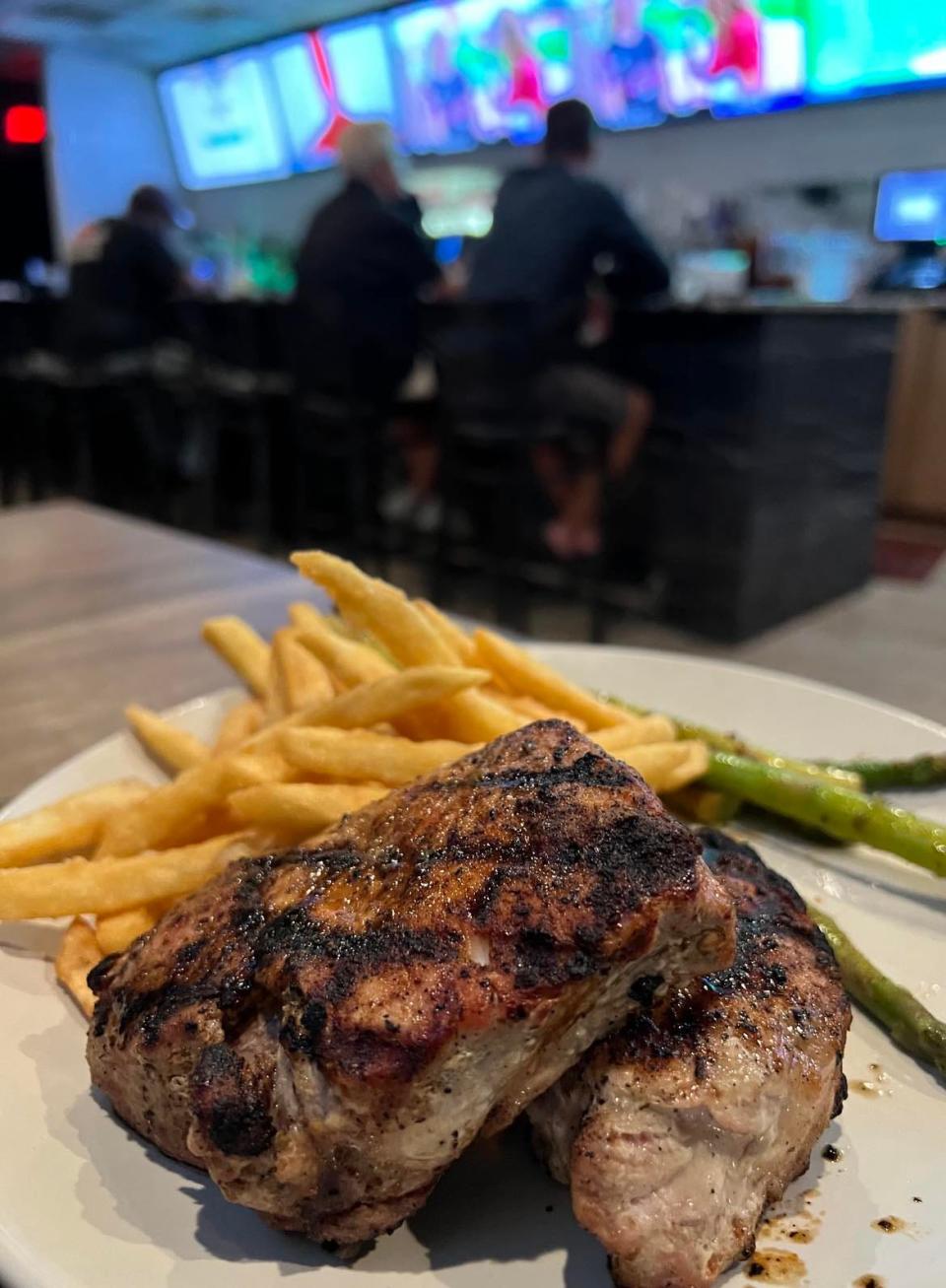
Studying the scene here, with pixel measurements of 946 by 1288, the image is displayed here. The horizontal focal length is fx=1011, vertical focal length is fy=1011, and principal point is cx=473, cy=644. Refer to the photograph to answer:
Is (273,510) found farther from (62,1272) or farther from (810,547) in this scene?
(62,1272)

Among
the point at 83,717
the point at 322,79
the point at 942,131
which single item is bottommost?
the point at 83,717

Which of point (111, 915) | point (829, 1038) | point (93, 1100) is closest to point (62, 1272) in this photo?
point (93, 1100)

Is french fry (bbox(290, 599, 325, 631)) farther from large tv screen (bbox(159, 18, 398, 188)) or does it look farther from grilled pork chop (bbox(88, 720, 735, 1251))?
large tv screen (bbox(159, 18, 398, 188))

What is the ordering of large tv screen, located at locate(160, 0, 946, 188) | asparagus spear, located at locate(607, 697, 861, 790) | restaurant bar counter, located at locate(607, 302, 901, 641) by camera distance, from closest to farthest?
asparagus spear, located at locate(607, 697, 861, 790)
restaurant bar counter, located at locate(607, 302, 901, 641)
large tv screen, located at locate(160, 0, 946, 188)

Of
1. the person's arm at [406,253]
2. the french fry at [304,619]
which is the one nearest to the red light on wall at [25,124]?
the person's arm at [406,253]

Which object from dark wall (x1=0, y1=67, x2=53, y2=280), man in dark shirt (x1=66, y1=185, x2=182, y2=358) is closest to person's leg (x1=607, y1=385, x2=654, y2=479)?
man in dark shirt (x1=66, y1=185, x2=182, y2=358)

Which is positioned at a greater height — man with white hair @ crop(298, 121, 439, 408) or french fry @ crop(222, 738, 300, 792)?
man with white hair @ crop(298, 121, 439, 408)
